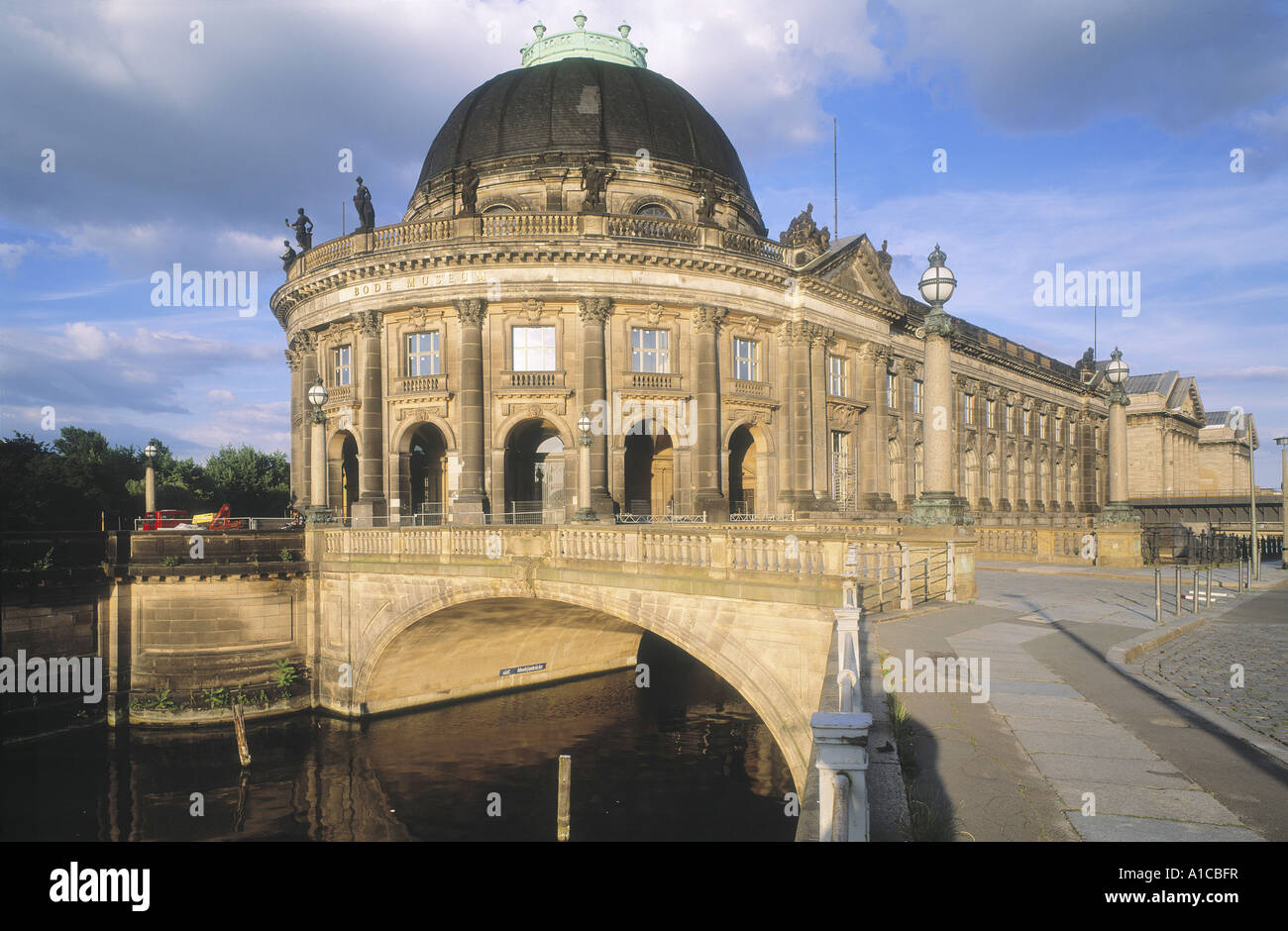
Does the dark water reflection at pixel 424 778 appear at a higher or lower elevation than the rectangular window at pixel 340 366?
lower

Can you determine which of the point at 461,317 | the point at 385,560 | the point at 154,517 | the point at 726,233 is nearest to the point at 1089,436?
the point at 726,233

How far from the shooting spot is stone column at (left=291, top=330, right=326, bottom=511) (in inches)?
1409

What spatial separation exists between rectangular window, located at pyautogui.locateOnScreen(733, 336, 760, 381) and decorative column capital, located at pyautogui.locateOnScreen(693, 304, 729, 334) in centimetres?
203

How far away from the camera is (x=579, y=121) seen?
36.9m

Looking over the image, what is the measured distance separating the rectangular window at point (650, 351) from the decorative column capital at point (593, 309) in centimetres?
159

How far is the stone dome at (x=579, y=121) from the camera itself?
36.7m

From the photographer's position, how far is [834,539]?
1205 centimetres

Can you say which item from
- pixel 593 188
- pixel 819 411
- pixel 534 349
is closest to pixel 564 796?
pixel 534 349

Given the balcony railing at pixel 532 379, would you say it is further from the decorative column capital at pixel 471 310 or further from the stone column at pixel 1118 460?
the stone column at pixel 1118 460

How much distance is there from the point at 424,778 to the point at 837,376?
1062 inches

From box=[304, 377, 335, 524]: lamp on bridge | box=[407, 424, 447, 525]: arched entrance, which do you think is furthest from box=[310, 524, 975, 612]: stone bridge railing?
box=[407, 424, 447, 525]: arched entrance

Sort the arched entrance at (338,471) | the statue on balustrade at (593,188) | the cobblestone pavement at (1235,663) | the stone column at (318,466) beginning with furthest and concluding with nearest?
the arched entrance at (338,471) < the statue on balustrade at (593,188) < the stone column at (318,466) < the cobblestone pavement at (1235,663)

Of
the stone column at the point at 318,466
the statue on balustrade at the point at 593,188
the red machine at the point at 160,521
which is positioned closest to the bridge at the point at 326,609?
the stone column at the point at 318,466

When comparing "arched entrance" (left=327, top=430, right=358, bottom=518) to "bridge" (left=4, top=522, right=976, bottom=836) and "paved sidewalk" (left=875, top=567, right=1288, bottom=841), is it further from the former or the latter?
"paved sidewalk" (left=875, top=567, right=1288, bottom=841)
